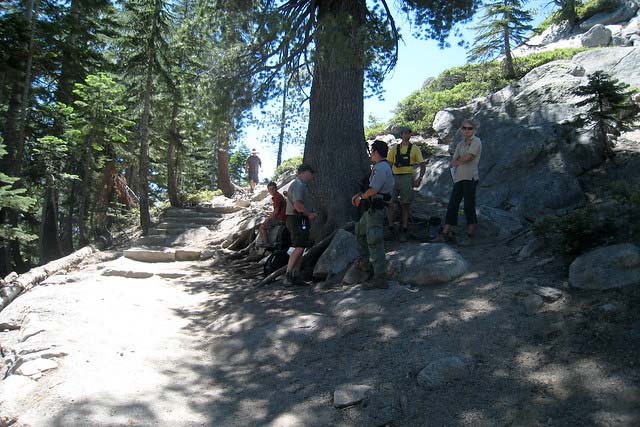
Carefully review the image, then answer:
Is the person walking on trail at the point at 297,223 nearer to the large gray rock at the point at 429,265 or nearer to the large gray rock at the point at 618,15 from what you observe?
the large gray rock at the point at 429,265

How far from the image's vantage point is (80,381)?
13.9ft

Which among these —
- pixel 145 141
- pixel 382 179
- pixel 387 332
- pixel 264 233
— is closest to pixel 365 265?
pixel 382 179

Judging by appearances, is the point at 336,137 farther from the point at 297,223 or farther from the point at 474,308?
the point at 474,308

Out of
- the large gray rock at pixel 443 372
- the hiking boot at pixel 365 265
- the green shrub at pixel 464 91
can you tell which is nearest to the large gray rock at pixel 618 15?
the green shrub at pixel 464 91

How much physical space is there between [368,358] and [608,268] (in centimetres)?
237

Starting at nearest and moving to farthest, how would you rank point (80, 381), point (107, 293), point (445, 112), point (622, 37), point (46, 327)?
point (80, 381) < point (46, 327) < point (107, 293) < point (445, 112) < point (622, 37)

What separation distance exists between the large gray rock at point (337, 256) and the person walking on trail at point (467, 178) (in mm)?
1395

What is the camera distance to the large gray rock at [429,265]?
5.74 m

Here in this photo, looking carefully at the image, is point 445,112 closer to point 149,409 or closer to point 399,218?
point 399,218

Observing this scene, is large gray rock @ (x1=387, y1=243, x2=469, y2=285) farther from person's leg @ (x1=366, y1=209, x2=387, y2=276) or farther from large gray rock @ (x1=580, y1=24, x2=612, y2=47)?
large gray rock @ (x1=580, y1=24, x2=612, y2=47)

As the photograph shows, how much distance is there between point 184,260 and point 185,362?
7.29 metres

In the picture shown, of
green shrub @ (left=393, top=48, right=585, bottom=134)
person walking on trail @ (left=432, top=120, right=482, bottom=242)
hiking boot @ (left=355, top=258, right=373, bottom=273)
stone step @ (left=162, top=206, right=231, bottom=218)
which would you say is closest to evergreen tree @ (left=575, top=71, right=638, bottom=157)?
person walking on trail @ (left=432, top=120, right=482, bottom=242)

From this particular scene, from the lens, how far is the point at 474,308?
15.5 feet

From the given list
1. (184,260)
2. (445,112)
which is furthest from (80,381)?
(445,112)
